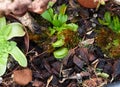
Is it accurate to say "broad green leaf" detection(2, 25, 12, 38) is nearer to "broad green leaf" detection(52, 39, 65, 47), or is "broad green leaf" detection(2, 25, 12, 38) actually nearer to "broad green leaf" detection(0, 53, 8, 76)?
"broad green leaf" detection(0, 53, 8, 76)

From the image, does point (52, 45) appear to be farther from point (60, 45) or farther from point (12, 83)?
point (12, 83)

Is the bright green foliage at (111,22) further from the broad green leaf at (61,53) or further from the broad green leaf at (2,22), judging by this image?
the broad green leaf at (2,22)

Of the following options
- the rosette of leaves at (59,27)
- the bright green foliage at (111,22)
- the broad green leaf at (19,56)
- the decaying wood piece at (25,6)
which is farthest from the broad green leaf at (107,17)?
the broad green leaf at (19,56)

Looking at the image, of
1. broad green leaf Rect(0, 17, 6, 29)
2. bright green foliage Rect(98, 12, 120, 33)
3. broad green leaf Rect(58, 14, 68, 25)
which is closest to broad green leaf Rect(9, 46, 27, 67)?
broad green leaf Rect(0, 17, 6, 29)

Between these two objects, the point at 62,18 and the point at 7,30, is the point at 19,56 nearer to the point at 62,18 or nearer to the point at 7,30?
the point at 7,30

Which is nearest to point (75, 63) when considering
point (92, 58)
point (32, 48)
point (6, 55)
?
point (92, 58)
